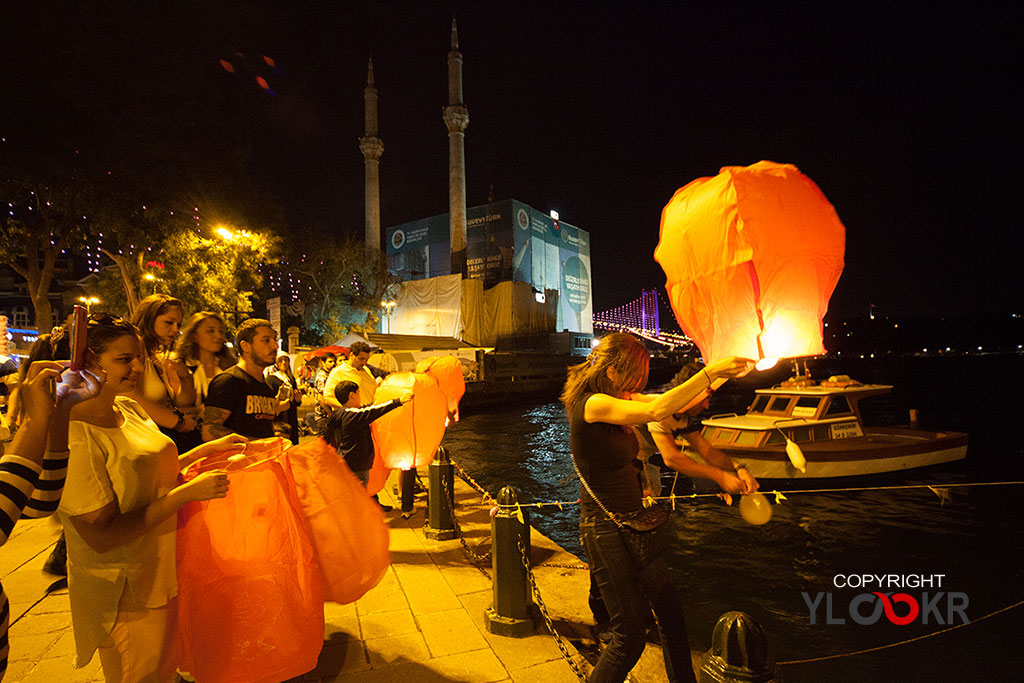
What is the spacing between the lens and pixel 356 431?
16.2 ft

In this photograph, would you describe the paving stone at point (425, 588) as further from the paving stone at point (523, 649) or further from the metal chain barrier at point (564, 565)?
the metal chain barrier at point (564, 565)

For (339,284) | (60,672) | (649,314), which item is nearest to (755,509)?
(60,672)

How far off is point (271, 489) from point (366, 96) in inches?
2512

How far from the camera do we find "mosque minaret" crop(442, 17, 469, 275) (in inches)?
2010

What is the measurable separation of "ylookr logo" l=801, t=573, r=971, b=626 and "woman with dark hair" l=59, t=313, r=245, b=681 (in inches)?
269

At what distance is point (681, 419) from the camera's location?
398 cm

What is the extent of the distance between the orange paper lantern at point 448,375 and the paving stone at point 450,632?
1.97 meters

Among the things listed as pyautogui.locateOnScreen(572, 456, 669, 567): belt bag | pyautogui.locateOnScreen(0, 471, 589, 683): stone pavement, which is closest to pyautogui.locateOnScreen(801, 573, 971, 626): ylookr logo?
pyautogui.locateOnScreen(0, 471, 589, 683): stone pavement

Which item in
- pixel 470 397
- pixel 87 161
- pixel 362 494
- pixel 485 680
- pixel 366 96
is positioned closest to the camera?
Result: pixel 362 494

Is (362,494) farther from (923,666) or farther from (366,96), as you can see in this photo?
(366,96)

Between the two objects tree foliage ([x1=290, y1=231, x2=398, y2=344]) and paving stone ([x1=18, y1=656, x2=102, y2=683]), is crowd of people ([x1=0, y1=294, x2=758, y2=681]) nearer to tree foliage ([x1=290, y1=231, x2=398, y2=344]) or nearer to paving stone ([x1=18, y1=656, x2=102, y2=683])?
paving stone ([x1=18, y1=656, x2=102, y2=683])

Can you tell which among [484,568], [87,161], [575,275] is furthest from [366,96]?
[484,568]

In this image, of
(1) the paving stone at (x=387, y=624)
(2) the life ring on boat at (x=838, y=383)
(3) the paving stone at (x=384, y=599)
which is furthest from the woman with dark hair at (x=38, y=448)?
(2) the life ring on boat at (x=838, y=383)

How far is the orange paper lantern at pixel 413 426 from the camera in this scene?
5141 millimetres
